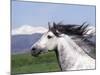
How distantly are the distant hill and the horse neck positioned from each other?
341 millimetres

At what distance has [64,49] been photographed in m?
2.82

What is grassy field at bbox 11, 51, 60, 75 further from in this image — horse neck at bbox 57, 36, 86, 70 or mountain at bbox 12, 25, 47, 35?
mountain at bbox 12, 25, 47, 35

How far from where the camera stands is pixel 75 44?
287cm

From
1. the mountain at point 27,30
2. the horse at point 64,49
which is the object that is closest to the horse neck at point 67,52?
the horse at point 64,49

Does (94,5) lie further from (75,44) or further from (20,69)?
(20,69)

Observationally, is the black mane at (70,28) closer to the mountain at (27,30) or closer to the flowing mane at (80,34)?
the flowing mane at (80,34)

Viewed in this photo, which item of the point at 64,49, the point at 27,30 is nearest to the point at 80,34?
the point at 64,49

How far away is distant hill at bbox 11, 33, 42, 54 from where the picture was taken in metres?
2.60

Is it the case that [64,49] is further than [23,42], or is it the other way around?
[64,49]

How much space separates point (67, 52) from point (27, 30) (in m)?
0.62

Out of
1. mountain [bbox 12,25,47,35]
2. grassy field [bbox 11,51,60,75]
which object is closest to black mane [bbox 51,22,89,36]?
mountain [bbox 12,25,47,35]

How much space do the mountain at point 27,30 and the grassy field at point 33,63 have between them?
0.28 meters

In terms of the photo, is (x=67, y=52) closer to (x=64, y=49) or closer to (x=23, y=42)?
(x=64, y=49)
